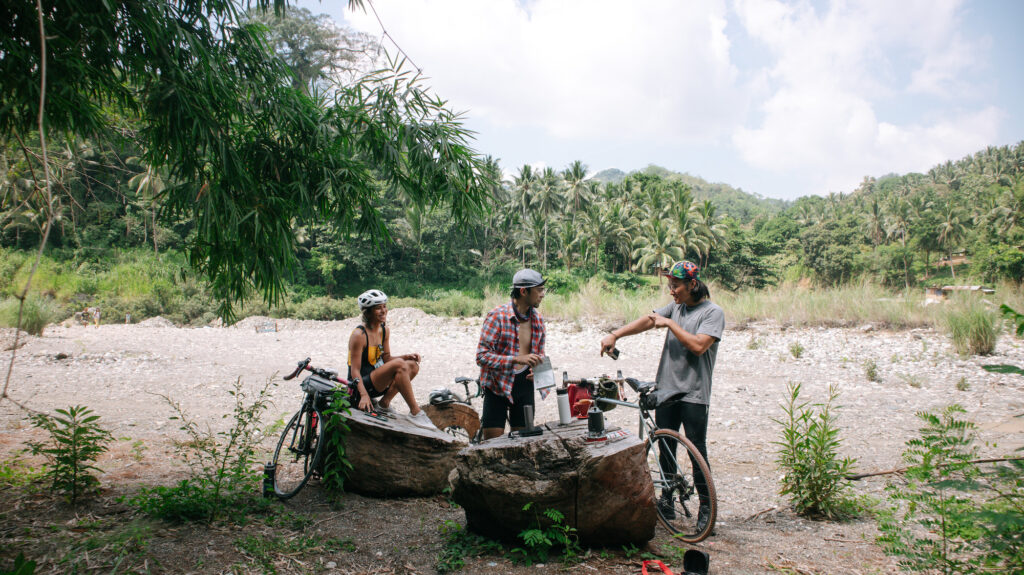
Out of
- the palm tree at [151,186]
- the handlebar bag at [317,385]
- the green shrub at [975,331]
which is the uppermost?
the palm tree at [151,186]

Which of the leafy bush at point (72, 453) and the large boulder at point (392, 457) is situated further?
the large boulder at point (392, 457)

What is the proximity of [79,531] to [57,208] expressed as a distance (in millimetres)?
2133

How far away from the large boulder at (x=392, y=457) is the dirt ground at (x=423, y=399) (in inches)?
5.3

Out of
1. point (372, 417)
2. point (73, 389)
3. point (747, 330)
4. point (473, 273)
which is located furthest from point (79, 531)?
point (473, 273)

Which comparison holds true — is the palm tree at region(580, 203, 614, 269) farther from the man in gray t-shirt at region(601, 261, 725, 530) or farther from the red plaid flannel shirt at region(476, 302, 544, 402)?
the red plaid flannel shirt at region(476, 302, 544, 402)

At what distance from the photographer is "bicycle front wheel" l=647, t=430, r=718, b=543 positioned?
3.54 m

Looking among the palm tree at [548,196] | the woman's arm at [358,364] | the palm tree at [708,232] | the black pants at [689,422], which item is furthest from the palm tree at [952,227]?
the woman's arm at [358,364]

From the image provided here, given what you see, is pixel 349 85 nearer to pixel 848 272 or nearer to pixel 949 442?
pixel 949 442

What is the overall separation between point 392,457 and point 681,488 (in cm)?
217

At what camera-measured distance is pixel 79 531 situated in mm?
3203

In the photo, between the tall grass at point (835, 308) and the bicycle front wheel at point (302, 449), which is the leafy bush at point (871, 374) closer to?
the tall grass at point (835, 308)

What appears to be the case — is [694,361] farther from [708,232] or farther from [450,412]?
[708,232]

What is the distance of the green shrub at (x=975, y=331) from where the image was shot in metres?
11.6

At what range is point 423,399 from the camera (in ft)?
31.8
